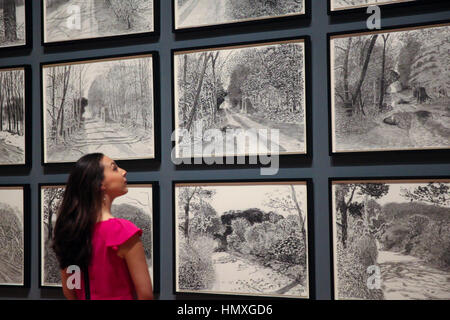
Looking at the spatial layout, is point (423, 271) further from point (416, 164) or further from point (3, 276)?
point (3, 276)

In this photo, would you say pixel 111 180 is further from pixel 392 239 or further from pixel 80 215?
pixel 392 239

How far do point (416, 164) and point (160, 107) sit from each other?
3.87 ft

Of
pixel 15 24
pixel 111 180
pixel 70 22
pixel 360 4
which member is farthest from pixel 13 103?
pixel 360 4

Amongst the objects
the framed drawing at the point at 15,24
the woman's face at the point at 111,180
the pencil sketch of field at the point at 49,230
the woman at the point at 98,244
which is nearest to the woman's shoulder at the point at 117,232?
the woman at the point at 98,244

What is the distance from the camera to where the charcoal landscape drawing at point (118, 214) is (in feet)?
8.08

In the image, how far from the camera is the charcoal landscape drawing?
8.08 ft

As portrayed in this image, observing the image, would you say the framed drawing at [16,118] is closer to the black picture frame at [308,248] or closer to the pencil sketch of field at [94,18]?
the pencil sketch of field at [94,18]

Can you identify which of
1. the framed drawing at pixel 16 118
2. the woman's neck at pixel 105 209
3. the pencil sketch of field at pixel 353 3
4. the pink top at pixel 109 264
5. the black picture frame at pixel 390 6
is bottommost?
the pink top at pixel 109 264

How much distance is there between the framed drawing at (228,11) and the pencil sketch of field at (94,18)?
16 cm

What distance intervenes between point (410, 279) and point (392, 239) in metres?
0.17

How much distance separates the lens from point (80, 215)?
5.93ft

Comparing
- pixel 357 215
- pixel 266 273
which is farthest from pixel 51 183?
pixel 357 215

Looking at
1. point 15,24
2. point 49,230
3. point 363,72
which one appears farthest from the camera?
point 15,24

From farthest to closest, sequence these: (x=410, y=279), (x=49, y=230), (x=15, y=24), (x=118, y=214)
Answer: (x=15, y=24), (x=49, y=230), (x=118, y=214), (x=410, y=279)
